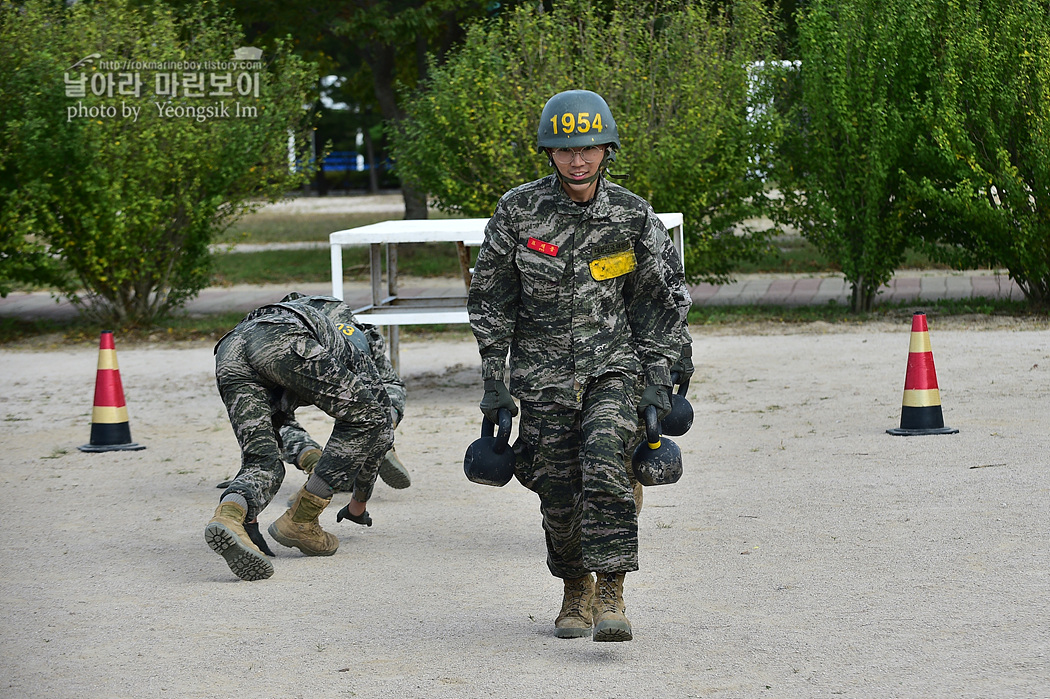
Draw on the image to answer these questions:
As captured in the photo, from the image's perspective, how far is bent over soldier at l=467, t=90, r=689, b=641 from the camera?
4426 millimetres

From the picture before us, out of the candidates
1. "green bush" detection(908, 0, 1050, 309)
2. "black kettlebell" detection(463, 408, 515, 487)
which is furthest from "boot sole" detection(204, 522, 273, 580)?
"green bush" detection(908, 0, 1050, 309)

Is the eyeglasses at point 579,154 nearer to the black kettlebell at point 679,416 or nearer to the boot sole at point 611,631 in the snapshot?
the black kettlebell at point 679,416

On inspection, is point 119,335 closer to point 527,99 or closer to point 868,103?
point 527,99

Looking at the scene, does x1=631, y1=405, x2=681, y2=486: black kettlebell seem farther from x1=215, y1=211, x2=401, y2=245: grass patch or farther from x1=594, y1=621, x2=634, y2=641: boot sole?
x1=215, y1=211, x2=401, y2=245: grass patch

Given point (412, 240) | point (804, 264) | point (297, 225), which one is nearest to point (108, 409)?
point (412, 240)

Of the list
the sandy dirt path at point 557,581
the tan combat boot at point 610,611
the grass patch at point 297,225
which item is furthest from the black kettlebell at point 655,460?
the grass patch at point 297,225

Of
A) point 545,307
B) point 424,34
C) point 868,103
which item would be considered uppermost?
point 424,34

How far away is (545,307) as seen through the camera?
4578 mm

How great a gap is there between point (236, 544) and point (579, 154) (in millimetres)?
2218

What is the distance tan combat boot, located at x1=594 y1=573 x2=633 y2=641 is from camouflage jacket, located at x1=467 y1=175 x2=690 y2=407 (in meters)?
0.62

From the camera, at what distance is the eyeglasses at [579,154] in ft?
14.6

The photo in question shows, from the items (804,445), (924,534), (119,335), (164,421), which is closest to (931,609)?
(924,534)

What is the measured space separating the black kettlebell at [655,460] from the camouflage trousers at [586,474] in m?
0.06

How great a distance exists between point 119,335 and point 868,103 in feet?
28.6
